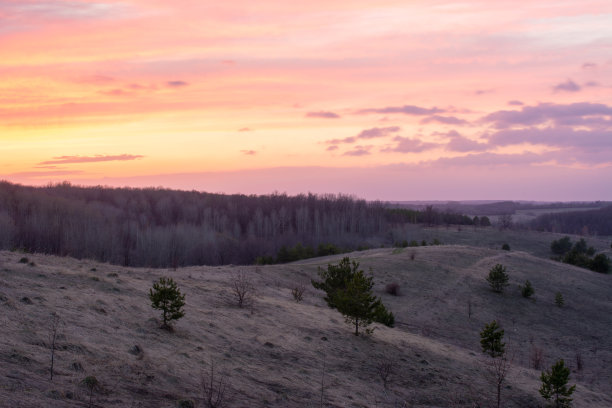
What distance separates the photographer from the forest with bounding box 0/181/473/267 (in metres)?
64.6

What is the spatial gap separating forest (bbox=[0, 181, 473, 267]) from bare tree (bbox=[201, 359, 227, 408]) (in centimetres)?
4412

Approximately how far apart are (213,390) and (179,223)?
7569 centimetres

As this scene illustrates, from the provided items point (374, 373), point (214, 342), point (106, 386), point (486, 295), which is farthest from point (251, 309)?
point (486, 295)

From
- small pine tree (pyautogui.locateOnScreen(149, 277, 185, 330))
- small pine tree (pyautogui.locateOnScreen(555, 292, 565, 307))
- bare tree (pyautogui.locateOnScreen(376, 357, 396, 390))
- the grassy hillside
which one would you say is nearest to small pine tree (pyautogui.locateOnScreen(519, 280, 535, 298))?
small pine tree (pyautogui.locateOnScreen(555, 292, 565, 307))

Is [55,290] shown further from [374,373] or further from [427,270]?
[427,270]

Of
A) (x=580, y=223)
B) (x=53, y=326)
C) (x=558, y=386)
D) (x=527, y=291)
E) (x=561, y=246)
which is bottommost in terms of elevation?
(x=527, y=291)

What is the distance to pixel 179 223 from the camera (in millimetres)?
83875

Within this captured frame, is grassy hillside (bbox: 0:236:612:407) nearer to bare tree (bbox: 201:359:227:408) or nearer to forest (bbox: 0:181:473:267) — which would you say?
bare tree (bbox: 201:359:227:408)

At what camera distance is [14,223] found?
61.7 metres

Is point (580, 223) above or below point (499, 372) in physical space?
above

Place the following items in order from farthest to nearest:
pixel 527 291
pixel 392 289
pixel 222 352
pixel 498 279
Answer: pixel 498 279
pixel 527 291
pixel 392 289
pixel 222 352

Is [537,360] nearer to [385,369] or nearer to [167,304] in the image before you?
[385,369]

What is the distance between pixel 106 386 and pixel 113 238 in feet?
206

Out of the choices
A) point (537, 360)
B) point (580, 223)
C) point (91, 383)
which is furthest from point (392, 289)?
point (580, 223)
